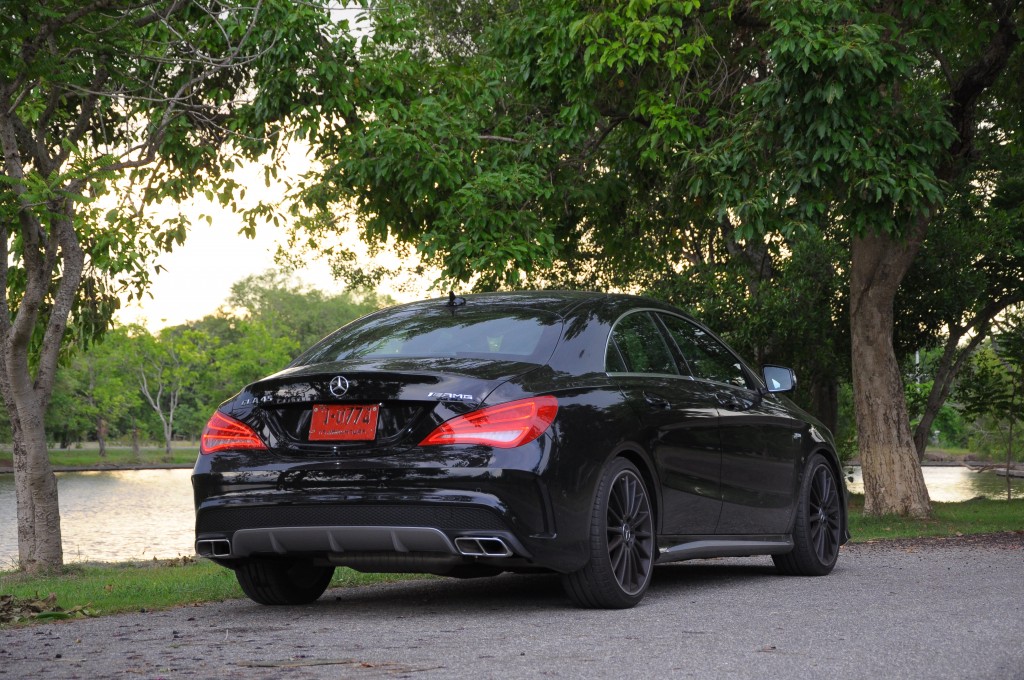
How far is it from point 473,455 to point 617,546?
1.00m

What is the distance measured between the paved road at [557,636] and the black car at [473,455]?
11.5 inches

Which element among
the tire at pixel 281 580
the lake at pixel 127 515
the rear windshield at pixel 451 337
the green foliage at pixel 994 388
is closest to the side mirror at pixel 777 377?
the rear windshield at pixel 451 337

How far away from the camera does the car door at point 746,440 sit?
24.7 feet

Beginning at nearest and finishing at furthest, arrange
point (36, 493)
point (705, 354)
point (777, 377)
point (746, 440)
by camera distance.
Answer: point (746, 440), point (705, 354), point (777, 377), point (36, 493)

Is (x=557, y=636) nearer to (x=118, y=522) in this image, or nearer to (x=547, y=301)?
(x=547, y=301)

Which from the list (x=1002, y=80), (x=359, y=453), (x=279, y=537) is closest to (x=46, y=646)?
(x=279, y=537)

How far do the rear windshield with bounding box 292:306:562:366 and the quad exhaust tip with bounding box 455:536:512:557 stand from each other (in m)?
0.93

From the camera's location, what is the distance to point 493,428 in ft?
19.0

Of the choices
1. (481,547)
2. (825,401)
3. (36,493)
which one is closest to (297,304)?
(825,401)

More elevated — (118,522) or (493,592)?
(493,592)

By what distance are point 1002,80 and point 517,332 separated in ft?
42.7

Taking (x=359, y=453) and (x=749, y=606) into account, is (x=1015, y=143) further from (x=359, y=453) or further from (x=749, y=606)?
(x=359, y=453)

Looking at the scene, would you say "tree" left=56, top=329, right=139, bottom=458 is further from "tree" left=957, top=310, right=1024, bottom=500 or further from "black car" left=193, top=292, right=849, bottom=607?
"black car" left=193, top=292, right=849, bottom=607

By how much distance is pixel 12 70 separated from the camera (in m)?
10.5
